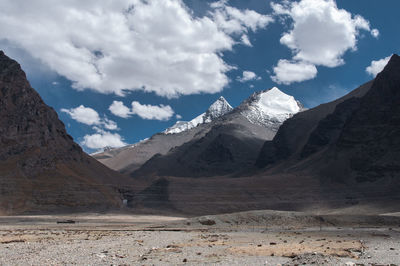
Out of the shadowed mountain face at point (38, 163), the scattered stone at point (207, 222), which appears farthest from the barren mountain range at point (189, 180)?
the scattered stone at point (207, 222)

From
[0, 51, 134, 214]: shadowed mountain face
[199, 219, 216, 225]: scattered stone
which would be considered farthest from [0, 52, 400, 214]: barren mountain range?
[199, 219, 216, 225]: scattered stone

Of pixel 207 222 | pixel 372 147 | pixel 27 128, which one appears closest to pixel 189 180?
pixel 27 128

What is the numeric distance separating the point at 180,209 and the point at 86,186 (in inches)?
1351

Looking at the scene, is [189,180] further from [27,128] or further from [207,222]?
[207,222]

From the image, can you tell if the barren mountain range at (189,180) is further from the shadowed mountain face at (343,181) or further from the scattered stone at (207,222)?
the scattered stone at (207,222)

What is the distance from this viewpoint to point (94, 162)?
192 meters

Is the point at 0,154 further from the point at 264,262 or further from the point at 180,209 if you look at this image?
the point at 264,262

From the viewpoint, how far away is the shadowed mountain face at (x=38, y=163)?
130 meters

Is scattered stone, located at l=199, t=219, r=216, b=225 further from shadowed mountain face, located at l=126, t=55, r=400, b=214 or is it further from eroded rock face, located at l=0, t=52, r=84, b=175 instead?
eroded rock face, located at l=0, t=52, r=84, b=175

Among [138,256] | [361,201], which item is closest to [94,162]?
[361,201]

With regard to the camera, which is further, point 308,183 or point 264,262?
point 308,183

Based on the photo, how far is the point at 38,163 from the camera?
146875 millimetres

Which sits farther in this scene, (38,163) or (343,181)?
(343,181)

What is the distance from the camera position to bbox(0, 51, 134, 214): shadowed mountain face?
129637 mm
